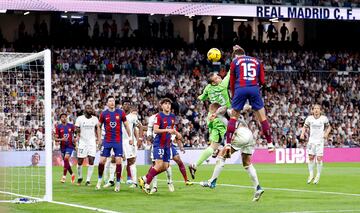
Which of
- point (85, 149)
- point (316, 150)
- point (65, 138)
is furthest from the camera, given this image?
point (65, 138)

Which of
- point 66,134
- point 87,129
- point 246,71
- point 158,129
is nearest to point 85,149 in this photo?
point 87,129

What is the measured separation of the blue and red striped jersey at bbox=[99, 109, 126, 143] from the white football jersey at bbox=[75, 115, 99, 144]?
334 centimetres

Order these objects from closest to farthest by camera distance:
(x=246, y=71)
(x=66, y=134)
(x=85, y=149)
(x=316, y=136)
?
(x=246, y=71), (x=85, y=149), (x=316, y=136), (x=66, y=134)

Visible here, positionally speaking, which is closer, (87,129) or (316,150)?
(87,129)

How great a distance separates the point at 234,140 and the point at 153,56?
3398 centimetres

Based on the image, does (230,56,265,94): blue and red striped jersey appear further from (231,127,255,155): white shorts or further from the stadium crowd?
the stadium crowd

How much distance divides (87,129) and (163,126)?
5558 millimetres

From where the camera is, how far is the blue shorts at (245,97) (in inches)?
606

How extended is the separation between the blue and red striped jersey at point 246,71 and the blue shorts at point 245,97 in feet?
0.30

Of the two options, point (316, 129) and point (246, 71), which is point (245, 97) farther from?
point (316, 129)

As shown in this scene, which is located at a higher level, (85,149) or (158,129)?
(158,129)

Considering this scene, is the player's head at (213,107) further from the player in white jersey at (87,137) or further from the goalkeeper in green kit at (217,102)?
the player in white jersey at (87,137)

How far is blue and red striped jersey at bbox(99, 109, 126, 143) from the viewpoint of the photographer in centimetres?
2077

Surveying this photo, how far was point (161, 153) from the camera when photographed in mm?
19141
